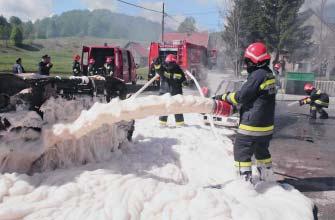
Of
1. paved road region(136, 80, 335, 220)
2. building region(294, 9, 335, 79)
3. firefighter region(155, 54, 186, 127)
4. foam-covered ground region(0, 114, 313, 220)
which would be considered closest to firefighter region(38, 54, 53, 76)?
firefighter region(155, 54, 186, 127)

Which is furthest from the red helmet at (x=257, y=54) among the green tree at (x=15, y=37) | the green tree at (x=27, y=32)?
the green tree at (x=27, y=32)

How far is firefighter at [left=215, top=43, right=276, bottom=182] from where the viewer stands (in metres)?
4.14

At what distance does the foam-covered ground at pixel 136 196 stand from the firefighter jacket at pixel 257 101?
0.60m

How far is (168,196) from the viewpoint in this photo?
3.54 metres

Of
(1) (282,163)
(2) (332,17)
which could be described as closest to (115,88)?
(1) (282,163)

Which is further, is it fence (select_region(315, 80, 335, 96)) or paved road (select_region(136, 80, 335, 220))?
fence (select_region(315, 80, 335, 96))

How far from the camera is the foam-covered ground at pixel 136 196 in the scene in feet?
10.8

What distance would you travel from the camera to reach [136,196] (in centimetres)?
353

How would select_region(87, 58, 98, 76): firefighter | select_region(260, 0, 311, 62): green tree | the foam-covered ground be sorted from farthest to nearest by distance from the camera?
select_region(260, 0, 311, 62): green tree
select_region(87, 58, 98, 76): firefighter
the foam-covered ground

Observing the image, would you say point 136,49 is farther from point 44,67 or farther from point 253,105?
point 253,105

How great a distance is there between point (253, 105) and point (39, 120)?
7.15ft

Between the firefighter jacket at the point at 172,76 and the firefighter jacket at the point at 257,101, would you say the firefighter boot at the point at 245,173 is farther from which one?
the firefighter jacket at the point at 172,76

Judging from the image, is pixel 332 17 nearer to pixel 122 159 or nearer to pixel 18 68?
pixel 18 68

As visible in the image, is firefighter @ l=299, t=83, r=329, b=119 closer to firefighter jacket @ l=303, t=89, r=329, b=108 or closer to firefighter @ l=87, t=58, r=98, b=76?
firefighter jacket @ l=303, t=89, r=329, b=108
